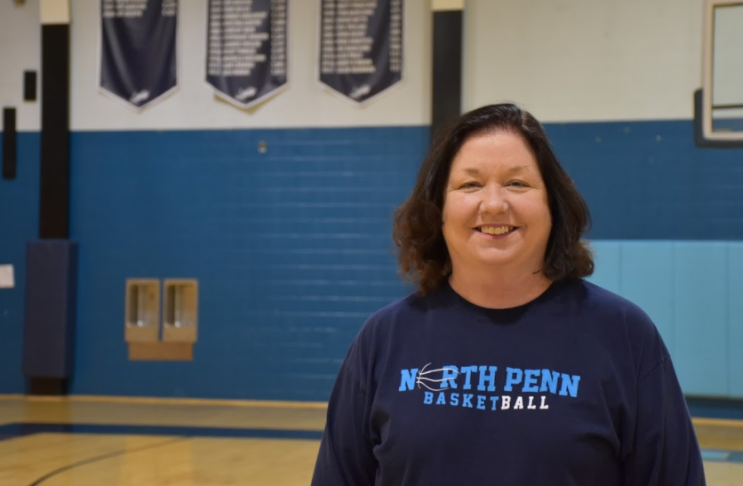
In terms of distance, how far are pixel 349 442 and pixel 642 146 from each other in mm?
6235

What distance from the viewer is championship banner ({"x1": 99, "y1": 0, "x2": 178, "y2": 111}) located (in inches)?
316

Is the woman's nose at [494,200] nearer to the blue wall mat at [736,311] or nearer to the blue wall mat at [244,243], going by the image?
the blue wall mat at [736,311]

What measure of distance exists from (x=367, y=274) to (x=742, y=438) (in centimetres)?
331

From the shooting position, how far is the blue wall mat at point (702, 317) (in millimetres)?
6680

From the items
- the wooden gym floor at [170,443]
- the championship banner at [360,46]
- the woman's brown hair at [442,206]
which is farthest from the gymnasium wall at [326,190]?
the woman's brown hair at [442,206]

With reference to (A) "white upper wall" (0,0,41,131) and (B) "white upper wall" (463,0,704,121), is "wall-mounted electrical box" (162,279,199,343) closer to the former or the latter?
(A) "white upper wall" (0,0,41,131)

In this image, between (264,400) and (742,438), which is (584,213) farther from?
(264,400)

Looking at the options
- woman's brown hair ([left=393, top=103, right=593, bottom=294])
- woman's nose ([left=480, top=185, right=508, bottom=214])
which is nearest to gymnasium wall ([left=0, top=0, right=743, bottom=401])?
woman's brown hair ([left=393, top=103, right=593, bottom=294])

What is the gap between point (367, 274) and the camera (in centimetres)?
765

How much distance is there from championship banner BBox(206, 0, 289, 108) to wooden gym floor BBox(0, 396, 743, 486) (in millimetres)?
2885

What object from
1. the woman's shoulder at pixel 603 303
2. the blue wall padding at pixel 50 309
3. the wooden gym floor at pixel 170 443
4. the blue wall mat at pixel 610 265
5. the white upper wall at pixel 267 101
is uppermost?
the white upper wall at pixel 267 101

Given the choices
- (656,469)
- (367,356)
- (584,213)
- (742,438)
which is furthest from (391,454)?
(742,438)

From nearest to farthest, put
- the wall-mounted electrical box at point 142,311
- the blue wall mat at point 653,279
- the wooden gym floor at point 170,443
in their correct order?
the wooden gym floor at point 170,443
the blue wall mat at point 653,279
the wall-mounted electrical box at point 142,311

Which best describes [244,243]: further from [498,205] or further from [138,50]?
[498,205]
